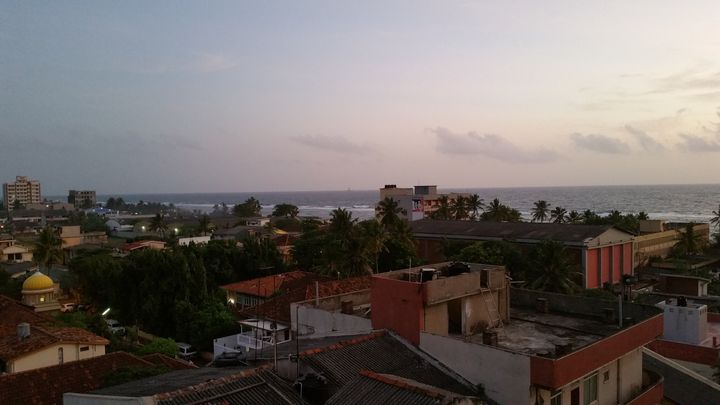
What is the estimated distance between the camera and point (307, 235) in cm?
5897

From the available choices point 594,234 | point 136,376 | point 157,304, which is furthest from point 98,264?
point 594,234

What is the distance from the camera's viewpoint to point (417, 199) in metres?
105

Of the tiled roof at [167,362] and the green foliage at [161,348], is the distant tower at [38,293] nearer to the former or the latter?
the green foliage at [161,348]

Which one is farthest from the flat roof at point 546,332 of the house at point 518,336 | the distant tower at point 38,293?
the distant tower at point 38,293

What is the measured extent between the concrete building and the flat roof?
83.1m

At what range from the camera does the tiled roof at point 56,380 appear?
1889 centimetres

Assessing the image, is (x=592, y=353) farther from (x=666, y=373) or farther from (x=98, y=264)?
(x=98, y=264)

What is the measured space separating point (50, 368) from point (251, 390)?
13.4m

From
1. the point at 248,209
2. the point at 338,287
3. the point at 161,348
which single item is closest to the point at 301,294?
the point at 338,287

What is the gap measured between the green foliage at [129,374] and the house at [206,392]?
256 inches

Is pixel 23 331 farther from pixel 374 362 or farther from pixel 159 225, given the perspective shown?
pixel 159 225

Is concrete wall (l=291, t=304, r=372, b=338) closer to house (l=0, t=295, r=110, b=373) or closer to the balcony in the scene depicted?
the balcony

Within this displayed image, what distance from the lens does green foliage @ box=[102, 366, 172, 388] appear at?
18.9 m

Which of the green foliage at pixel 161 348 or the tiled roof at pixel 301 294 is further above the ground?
the tiled roof at pixel 301 294
